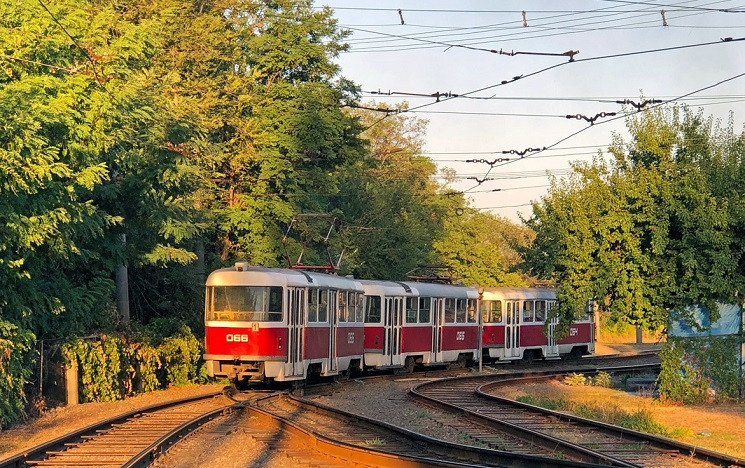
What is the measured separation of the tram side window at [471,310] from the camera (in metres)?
37.9

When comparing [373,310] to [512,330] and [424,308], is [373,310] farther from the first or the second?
[512,330]

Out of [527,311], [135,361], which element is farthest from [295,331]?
[527,311]

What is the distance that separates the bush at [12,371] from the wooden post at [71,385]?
9.68ft

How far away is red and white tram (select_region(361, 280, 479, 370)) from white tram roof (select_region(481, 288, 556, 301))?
1.16 metres

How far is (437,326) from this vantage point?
116 feet

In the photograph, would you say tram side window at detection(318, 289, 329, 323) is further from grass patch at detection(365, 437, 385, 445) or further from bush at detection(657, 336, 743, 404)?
grass patch at detection(365, 437, 385, 445)

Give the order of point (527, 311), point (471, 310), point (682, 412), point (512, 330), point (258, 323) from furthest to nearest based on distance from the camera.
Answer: point (527, 311)
point (512, 330)
point (471, 310)
point (258, 323)
point (682, 412)

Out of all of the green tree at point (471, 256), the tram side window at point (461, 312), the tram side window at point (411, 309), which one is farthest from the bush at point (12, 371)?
the green tree at point (471, 256)

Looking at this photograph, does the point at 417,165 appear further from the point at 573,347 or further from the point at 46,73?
the point at 46,73

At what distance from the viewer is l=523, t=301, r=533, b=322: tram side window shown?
41250 mm

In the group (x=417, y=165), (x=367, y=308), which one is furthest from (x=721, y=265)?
(x=417, y=165)

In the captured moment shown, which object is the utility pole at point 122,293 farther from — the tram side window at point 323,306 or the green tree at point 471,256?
the green tree at point 471,256

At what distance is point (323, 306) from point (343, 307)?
5.86 feet

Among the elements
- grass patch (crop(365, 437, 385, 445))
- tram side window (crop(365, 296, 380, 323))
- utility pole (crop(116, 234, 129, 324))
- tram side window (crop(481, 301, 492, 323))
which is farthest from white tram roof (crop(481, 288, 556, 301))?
grass patch (crop(365, 437, 385, 445))
